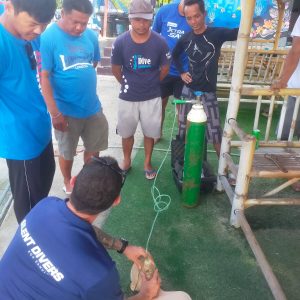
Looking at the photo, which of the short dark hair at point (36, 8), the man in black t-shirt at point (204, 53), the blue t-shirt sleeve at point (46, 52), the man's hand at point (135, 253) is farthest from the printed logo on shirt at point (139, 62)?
the man's hand at point (135, 253)

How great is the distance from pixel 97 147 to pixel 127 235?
94 cm

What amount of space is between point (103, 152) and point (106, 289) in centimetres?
302

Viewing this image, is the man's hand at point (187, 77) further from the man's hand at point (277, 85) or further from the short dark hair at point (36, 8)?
the short dark hair at point (36, 8)

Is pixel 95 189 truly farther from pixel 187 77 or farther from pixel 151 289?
pixel 187 77

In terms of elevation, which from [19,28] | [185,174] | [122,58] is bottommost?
[185,174]

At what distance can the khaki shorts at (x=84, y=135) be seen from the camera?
2.89m

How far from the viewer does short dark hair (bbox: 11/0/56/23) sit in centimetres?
159

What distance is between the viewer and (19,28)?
1694 mm

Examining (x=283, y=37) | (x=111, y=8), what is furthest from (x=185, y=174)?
(x=111, y=8)

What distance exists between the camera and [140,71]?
10.4ft

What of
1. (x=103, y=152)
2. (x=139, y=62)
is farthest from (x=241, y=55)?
(x=103, y=152)

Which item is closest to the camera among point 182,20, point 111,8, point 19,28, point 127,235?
point 19,28

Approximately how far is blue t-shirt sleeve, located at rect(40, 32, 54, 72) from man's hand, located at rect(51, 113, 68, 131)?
373 mm

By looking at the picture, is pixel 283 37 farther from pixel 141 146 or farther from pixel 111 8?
pixel 111 8
